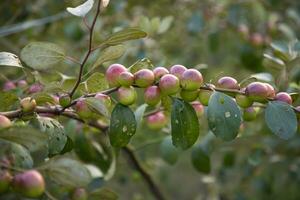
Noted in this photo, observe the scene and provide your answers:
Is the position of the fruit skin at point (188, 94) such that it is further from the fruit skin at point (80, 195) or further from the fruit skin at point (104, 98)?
the fruit skin at point (80, 195)

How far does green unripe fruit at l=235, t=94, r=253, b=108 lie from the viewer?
81 centimetres

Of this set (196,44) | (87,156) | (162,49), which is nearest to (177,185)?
(196,44)

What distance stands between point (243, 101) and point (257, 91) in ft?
0.12

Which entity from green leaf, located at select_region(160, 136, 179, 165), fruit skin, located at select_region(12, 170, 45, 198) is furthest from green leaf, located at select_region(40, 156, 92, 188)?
green leaf, located at select_region(160, 136, 179, 165)

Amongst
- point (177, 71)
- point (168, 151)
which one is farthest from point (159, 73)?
point (168, 151)

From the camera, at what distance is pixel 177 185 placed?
3.88m

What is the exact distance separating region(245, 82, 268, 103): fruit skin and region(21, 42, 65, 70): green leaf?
311 millimetres

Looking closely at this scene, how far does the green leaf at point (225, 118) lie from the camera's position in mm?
776

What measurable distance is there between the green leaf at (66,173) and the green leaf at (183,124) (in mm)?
199

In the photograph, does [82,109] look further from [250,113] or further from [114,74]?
[250,113]

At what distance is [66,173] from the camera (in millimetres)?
655

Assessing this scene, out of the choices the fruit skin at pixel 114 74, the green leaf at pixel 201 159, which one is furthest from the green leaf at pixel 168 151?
the fruit skin at pixel 114 74

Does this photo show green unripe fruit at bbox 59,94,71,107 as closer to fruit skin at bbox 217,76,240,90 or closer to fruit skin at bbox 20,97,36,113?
fruit skin at bbox 20,97,36,113

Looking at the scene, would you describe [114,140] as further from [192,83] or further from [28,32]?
[28,32]
